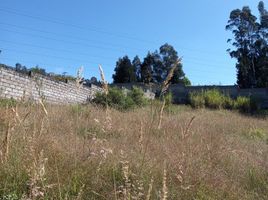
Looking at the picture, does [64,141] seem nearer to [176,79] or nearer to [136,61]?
[176,79]

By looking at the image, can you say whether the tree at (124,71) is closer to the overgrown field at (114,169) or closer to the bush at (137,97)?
the bush at (137,97)

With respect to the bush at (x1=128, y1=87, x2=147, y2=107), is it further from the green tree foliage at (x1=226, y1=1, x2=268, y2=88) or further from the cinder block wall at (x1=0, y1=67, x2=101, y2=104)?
the green tree foliage at (x1=226, y1=1, x2=268, y2=88)

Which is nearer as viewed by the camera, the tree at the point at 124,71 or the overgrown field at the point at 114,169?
the overgrown field at the point at 114,169

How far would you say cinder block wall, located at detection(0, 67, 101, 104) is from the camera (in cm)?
908

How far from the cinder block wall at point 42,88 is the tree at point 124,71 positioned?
30.2 meters

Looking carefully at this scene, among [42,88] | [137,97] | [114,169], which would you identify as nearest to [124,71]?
[137,97]

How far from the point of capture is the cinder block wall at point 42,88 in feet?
29.8

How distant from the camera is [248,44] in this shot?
4156cm

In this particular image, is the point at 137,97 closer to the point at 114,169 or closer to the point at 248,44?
the point at 114,169

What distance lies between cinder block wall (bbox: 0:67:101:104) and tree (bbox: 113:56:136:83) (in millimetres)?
30248

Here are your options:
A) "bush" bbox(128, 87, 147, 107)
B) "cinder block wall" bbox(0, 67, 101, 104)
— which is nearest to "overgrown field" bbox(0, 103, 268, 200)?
"cinder block wall" bbox(0, 67, 101, 104)

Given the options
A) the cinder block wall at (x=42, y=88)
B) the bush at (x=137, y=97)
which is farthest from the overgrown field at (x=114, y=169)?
the bush at (x=137, y=97)

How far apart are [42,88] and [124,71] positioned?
120 feet

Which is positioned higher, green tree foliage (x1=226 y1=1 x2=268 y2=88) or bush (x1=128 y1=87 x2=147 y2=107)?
green tree foliage (x1=226 y1=1 x2=268 y2=88)
